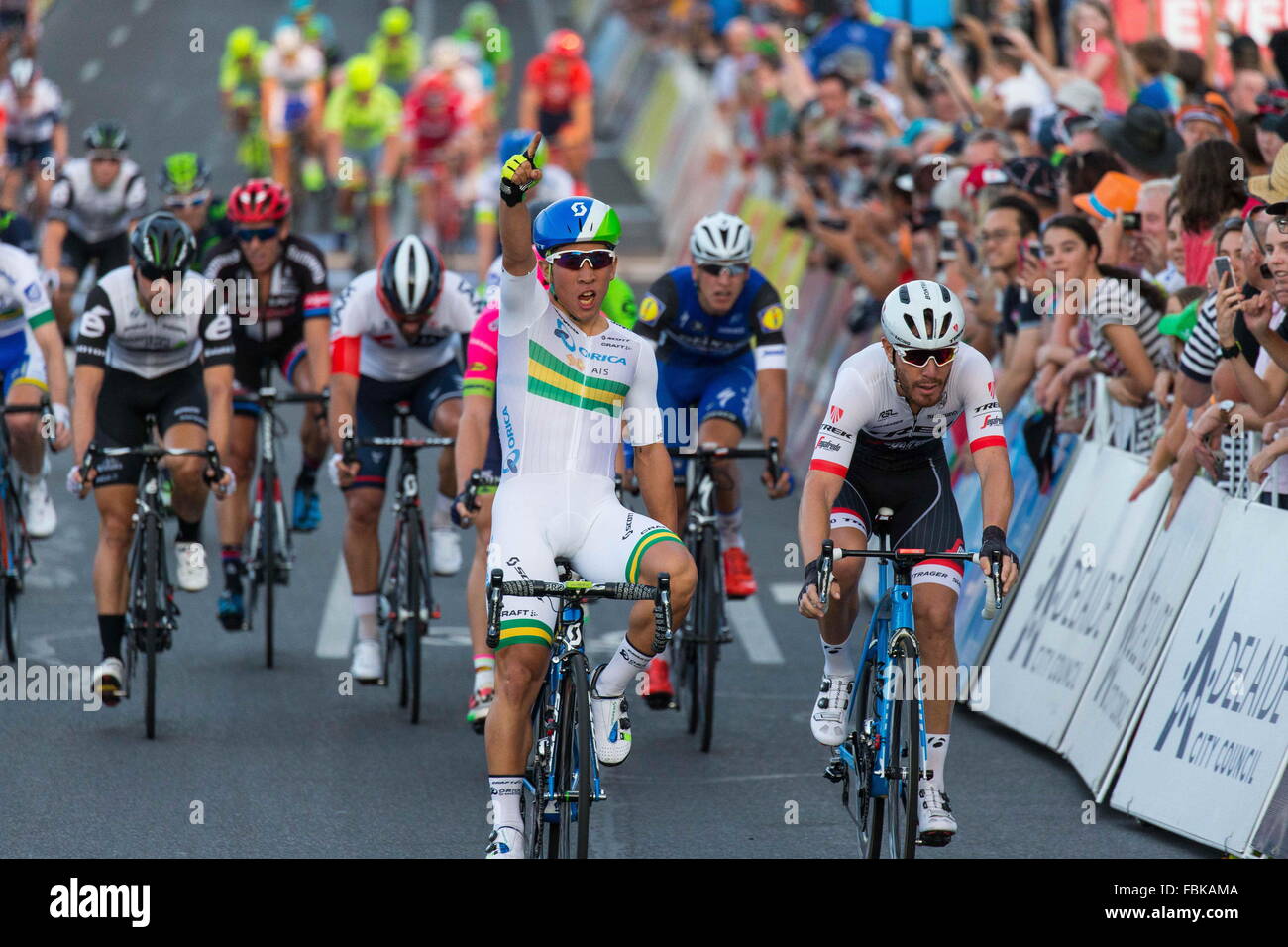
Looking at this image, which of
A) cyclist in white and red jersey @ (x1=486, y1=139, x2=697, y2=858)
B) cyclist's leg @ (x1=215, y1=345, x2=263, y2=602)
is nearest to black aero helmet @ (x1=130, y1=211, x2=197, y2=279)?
cyclist's leg @ (x1=215, y1=345, x2=263, y2=602)

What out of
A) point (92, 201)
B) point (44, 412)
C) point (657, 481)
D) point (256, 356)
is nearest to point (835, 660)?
point (657, 481)

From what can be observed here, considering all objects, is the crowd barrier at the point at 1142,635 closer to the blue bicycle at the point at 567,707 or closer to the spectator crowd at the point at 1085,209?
the spectator crowd at the point at 1085,209

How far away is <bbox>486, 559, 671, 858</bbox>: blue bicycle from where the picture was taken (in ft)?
21.5

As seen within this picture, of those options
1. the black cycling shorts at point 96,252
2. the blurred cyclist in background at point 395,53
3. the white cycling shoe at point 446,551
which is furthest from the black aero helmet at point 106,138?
the blurred cyclist in background at point 395,53

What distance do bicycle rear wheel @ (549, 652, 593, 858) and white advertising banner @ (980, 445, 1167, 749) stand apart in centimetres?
342

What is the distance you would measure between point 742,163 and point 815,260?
20.9 feet

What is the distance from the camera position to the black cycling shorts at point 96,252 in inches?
643

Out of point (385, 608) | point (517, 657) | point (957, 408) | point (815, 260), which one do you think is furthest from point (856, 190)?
point (517, 657)

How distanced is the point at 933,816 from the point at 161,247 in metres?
4.53

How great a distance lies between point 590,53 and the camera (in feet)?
151

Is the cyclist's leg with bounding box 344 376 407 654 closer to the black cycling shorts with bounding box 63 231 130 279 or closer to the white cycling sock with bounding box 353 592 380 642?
the white cycling sock with bounding box 353 592 380 642

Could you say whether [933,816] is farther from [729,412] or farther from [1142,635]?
[729,412]

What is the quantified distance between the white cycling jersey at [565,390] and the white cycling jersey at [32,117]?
1687 cm
